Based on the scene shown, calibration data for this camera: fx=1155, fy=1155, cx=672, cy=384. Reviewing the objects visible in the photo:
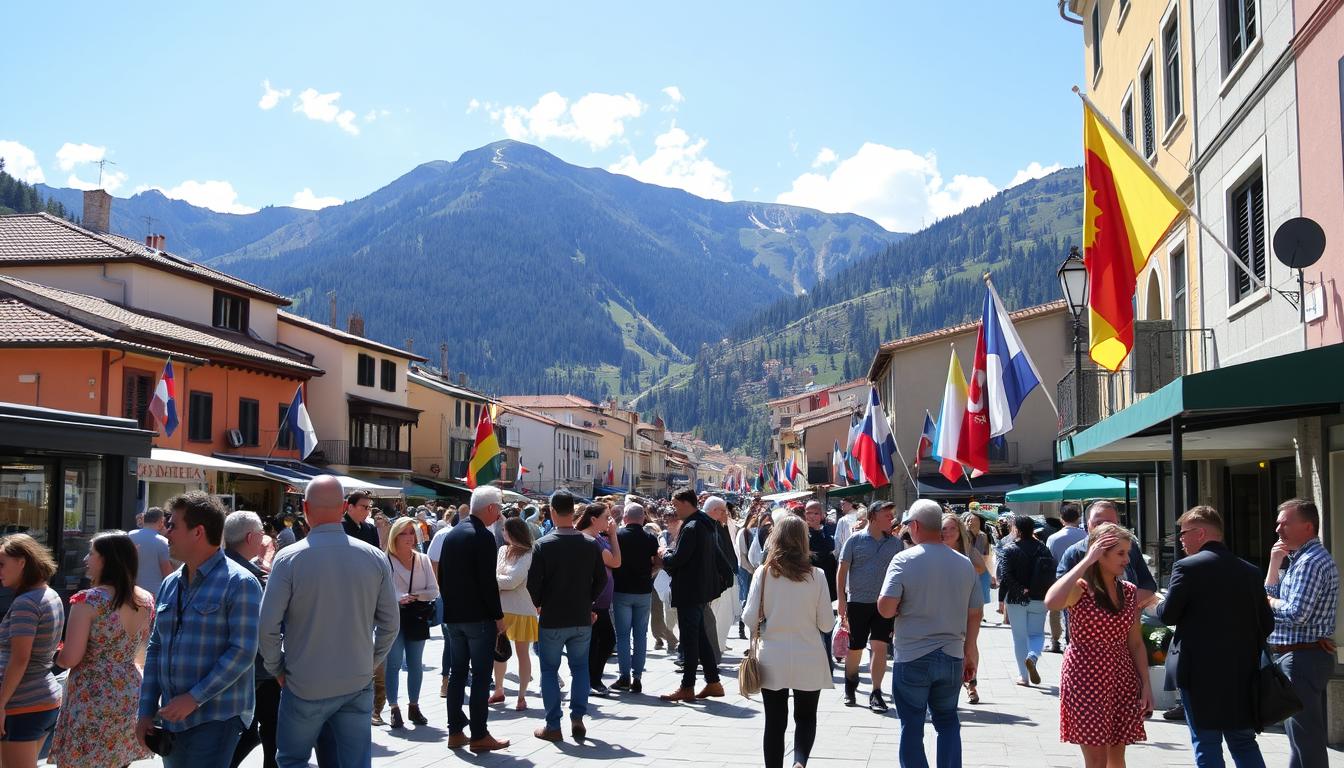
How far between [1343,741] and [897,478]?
133ft

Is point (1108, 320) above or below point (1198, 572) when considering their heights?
above

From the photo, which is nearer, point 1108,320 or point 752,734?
point 752,734

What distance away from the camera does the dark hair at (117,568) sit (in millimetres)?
6062

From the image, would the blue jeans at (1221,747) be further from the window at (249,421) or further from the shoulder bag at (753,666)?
the window at (249,421)

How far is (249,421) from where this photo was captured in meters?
39.5

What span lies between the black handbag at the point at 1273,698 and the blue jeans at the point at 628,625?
267 inches

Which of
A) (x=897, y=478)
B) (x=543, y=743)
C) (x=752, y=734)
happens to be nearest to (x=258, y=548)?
(x=543, y=743)

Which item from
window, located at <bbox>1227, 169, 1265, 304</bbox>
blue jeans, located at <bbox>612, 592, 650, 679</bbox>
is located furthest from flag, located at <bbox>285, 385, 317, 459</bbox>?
window, located at <bbox>1227, 169, 1265, 304</bbox>

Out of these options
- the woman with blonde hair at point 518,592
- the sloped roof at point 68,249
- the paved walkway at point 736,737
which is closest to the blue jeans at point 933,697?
the paved walkway at point 736,737

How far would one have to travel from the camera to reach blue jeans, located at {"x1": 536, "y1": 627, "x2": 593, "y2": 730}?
926 cm

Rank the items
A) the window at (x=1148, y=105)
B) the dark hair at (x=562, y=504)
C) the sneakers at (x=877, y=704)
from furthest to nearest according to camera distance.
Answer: the window at (x=1148, y=105)
the sneakers at (x=877, y=704)
the dark hair at (x=562, y=504)

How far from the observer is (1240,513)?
54.3 ft

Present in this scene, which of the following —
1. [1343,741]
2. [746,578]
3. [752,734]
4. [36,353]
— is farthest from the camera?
[36,353]

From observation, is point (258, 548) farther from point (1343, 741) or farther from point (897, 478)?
point (897, 478)
